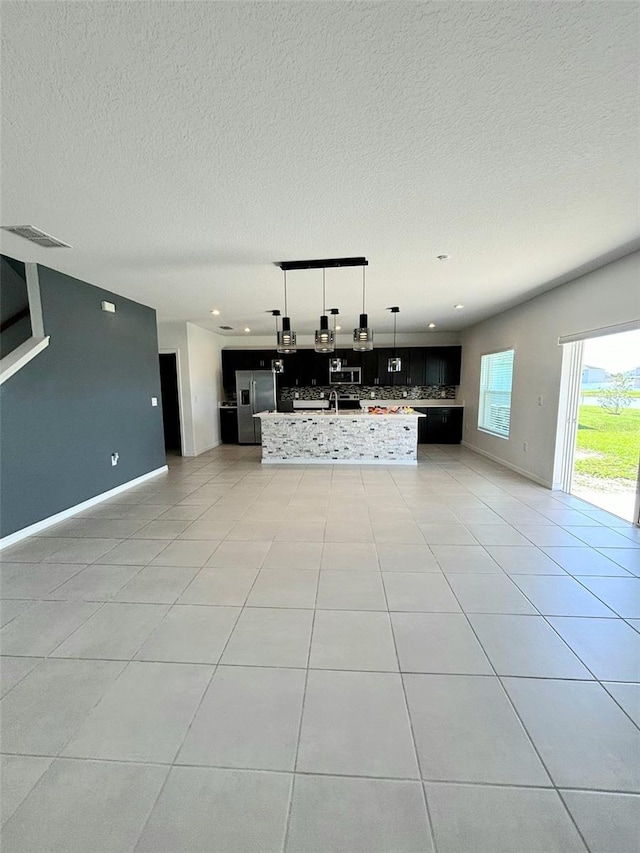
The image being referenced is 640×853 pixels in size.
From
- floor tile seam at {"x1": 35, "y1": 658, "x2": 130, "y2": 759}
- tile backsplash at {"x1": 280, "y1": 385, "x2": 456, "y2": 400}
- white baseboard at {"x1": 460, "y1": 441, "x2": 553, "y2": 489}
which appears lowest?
floor tile seam at {"x1": 35, "y1": 658, "x2": 130, "y2": 759}

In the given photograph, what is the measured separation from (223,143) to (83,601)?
8.90ft

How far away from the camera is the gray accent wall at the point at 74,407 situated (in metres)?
3.21

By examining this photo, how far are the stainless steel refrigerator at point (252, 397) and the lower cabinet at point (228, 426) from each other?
1.22 feet

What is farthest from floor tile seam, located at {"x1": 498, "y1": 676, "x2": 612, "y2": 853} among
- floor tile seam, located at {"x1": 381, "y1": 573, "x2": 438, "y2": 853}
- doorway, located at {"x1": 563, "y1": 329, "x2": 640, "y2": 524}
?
doorway, located at {"x1": 563, "y1": 329, "x2": 640, "y2": 524}

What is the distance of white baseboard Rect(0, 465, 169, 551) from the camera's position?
122 inches

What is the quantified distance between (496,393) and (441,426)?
1.82 meters

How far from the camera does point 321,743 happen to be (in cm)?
135

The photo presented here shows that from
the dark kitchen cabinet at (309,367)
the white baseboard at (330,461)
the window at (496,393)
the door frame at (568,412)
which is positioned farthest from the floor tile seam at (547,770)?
the dark kitchen cabinet at (309,367)

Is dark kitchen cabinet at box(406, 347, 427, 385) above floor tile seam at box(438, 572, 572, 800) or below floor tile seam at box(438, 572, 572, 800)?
above

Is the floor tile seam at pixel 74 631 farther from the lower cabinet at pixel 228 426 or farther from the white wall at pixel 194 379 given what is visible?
the lower cabinet at pixel 228 426

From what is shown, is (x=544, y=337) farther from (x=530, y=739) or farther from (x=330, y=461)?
(x=530, y=739)

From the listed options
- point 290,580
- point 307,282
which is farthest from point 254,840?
point 307,282

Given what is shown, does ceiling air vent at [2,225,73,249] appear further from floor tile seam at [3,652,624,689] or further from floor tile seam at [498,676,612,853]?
floor tile seam at [498,676,612,853]

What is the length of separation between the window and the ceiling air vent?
5.89 meters
